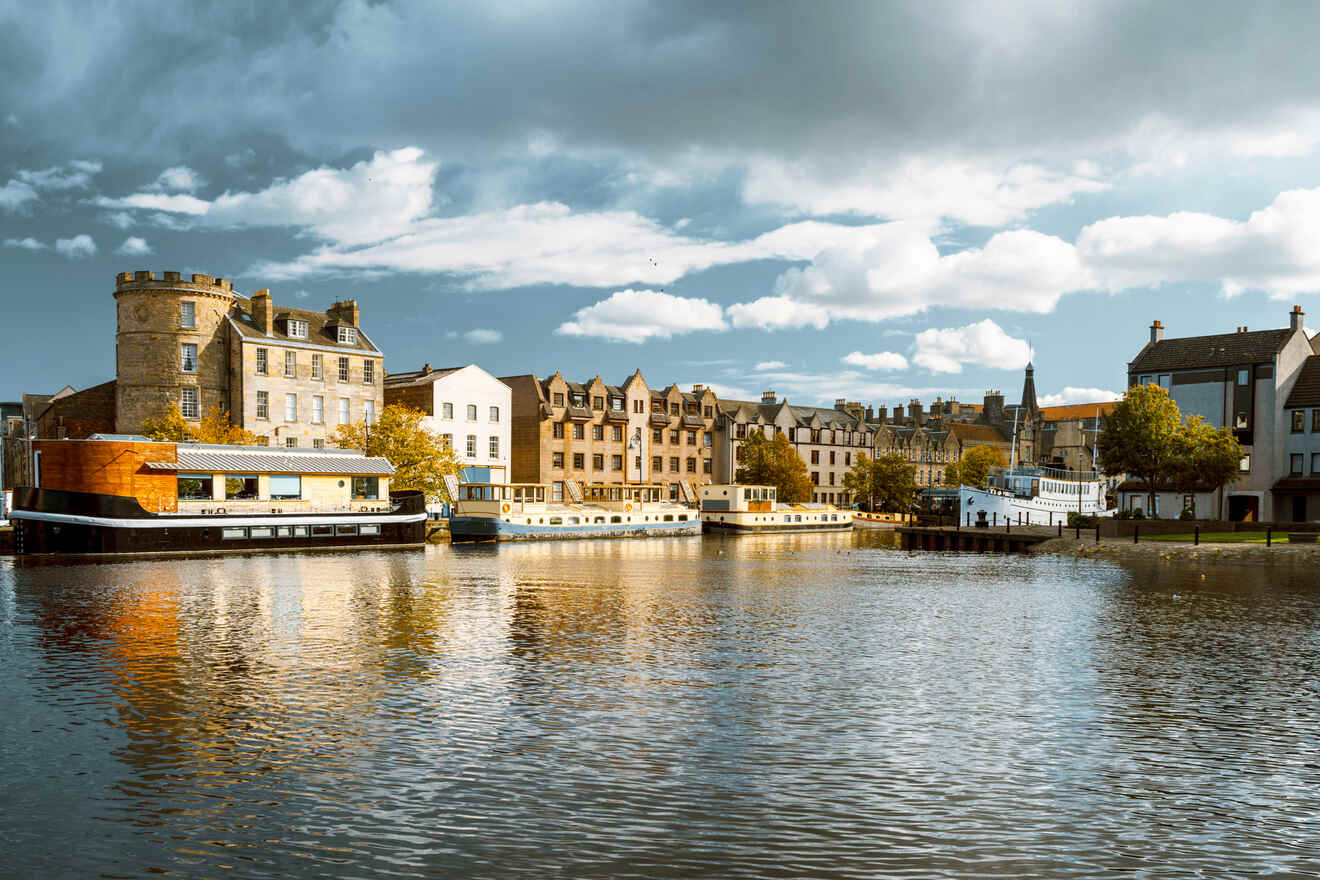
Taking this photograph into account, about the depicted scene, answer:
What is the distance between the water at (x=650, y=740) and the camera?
10969mm

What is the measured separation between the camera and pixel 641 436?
360 feet

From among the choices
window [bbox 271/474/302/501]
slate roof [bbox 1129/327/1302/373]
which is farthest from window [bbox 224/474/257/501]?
slate roof [bbox 1129/327/1302/373]

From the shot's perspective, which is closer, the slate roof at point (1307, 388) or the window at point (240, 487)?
the window at point (240, 487)

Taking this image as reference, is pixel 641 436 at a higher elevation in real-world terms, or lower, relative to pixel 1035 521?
higher

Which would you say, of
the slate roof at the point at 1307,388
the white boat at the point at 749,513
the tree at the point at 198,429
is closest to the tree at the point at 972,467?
the white boat at the point at 749,513

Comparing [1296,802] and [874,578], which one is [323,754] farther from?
[874,578]

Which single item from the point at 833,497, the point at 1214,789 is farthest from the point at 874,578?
the point at 833,497

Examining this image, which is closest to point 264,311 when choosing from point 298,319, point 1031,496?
point 298,319

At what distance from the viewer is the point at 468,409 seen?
91.1 metres

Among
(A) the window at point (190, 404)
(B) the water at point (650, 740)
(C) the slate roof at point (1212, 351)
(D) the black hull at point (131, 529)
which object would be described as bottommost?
(B) the water at point (650, 740)

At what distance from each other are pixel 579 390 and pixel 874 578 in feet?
208

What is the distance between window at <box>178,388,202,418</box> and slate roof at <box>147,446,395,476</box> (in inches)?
664

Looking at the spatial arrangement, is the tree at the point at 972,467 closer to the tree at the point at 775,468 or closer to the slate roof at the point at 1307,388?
the tree at the point at 775,468

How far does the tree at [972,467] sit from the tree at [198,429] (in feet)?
300
